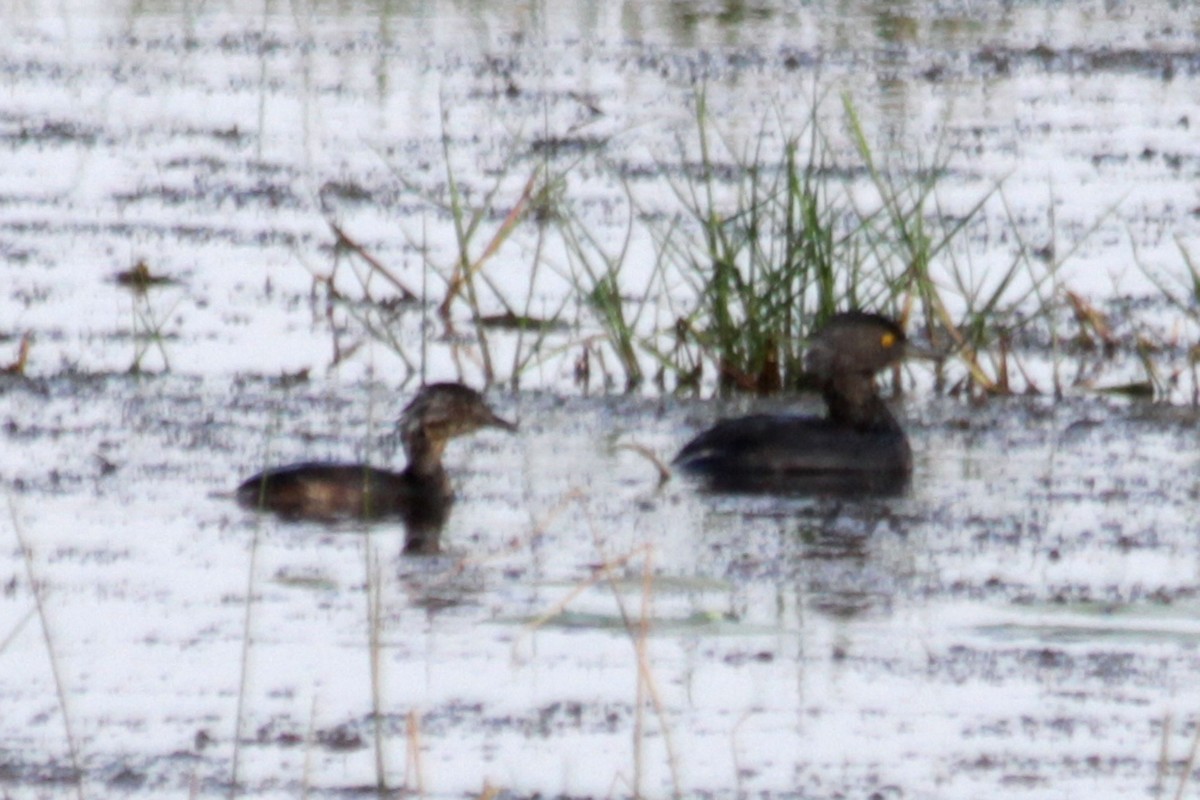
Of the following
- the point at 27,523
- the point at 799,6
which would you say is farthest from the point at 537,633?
the point at 799,6

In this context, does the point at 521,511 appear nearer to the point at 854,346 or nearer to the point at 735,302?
the point at 854,346

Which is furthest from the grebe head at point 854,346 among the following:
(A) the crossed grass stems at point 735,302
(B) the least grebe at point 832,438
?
(A) the crossed grass stems at point 735,302

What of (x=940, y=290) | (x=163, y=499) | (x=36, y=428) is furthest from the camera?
(x=940, y=290)

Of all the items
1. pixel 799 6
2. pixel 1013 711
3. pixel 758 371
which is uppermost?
pixel 799 6

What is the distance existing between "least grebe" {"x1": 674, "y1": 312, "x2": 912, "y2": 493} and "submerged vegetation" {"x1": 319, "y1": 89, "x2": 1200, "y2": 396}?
31 centimetres

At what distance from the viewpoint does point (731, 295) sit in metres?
9.74

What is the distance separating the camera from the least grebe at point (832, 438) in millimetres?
8508

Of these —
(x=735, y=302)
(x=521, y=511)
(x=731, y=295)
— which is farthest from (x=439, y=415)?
(x=735, y=302)

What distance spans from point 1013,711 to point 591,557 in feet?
5.38

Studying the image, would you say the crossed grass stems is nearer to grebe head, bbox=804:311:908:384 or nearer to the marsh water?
the marsh water

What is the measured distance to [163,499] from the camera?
26.4ft

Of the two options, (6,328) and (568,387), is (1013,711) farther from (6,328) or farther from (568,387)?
(6,328)

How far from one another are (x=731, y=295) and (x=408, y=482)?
1.83 meters

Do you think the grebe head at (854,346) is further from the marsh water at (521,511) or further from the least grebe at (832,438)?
the marsh water at (521,511)
